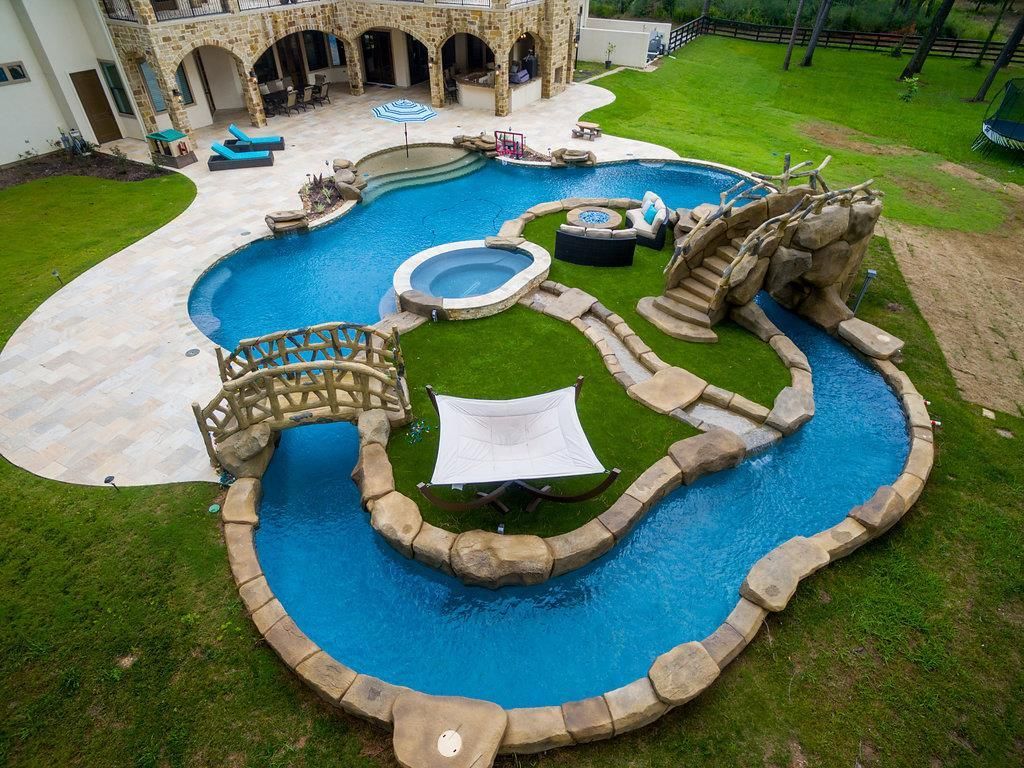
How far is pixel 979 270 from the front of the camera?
15.4m

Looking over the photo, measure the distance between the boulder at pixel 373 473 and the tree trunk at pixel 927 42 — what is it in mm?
36183

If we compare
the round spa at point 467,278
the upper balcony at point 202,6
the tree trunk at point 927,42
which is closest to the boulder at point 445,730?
the round spa at point 467,278

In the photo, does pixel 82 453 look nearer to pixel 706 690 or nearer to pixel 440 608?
pixel 440 608

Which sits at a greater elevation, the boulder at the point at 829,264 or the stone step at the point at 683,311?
the boulder at the point at 829,264

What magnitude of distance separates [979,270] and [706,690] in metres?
14.9

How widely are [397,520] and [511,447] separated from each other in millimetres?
2016

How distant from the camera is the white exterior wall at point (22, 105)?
60.3ft

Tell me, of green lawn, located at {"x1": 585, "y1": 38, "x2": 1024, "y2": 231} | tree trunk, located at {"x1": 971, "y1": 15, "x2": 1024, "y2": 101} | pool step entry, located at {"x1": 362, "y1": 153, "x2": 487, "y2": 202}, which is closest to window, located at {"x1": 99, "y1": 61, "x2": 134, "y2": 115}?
pool step entry, located at {"x1": 362, "y1": 153, "x2": 487, "y2": 202}

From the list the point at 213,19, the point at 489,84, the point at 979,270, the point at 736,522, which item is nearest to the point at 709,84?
the point at 489,84

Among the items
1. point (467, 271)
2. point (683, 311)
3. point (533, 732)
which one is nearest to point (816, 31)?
point (683, 311)

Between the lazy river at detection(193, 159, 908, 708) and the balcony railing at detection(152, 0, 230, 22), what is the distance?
1822 cm

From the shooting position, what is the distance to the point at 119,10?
63.1ft

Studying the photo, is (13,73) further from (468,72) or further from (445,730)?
(445,730)

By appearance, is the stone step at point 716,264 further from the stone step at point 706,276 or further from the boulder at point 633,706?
the boulder at point 633,706
